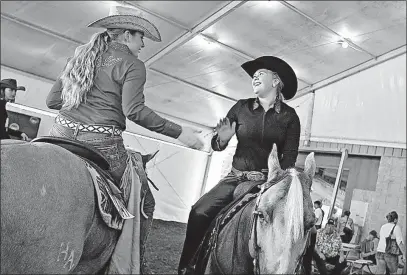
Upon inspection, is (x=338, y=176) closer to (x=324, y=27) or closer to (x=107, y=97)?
(x=324, y=27)

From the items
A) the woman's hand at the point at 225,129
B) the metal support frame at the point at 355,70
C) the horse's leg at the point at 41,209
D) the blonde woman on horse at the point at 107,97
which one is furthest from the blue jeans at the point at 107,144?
the metal support frame at the point at 355,70

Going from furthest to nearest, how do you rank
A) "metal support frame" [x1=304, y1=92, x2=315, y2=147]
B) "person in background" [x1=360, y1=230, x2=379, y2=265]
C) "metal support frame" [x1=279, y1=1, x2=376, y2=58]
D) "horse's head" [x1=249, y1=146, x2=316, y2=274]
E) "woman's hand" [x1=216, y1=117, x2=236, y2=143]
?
"metal support frame" [x1=304, y1=92, x2=315, y2=147], "person in background" [x1=360, y1=230, x2=379, y2=265], "metal support frame" [x1=279, y1=1, x2=376, y2=58], "woman's hand" [x1=216, y1=117, x2=236, y2=143], "horse's head" [x1=249, y1=146, x2=316, y2=274]

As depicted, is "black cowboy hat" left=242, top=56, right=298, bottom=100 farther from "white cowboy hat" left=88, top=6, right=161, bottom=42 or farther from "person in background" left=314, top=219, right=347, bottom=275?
"person in background" left=314, top=219, right=347, bottom=275

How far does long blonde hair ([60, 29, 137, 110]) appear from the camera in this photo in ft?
7.35

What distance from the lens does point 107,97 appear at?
2312 millimetres

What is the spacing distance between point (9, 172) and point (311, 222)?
150 cm

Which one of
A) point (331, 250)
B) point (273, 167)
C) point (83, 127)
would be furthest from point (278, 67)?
point (331, 250)

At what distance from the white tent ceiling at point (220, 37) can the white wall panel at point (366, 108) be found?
377mm

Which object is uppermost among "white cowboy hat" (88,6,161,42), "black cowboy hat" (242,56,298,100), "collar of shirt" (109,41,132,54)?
"black cowboy hat" (242,56,298,100)

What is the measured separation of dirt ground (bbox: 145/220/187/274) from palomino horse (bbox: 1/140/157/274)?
173 inches

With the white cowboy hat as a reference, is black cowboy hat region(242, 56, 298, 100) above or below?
above

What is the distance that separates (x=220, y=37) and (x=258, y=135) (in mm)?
6158

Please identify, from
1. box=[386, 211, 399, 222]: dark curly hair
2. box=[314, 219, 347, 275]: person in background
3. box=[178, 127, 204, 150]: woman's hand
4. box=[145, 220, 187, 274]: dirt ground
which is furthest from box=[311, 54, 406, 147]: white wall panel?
box=[178, 127, 204, 150]: woman's hand

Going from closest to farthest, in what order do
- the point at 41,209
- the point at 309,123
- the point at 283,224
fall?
the point at 41,209, the point at 283,224, the point at 309,123
